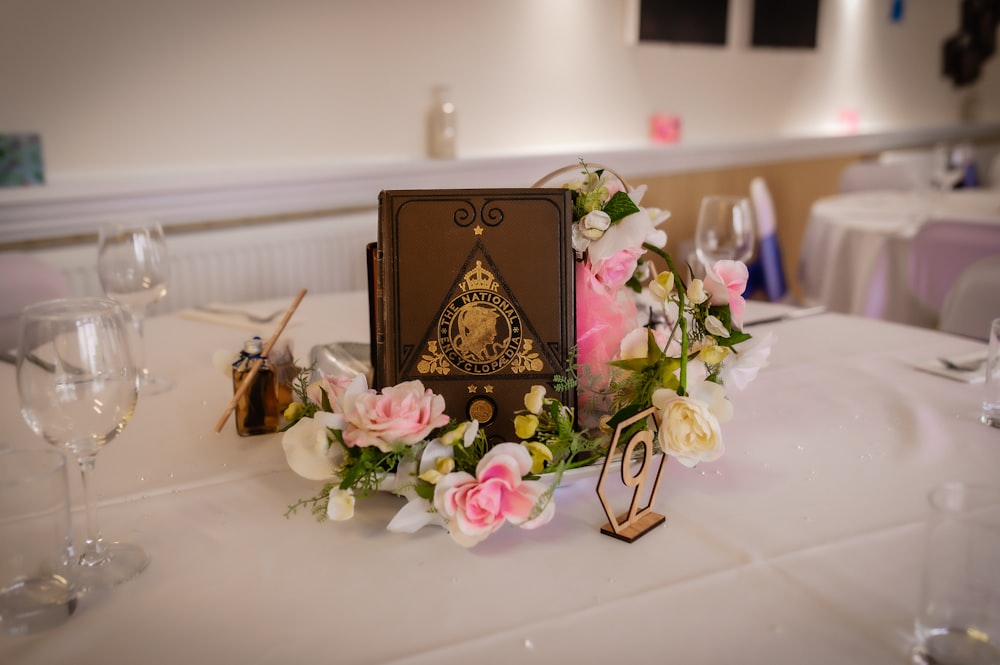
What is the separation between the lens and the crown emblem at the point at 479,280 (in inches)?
38.7

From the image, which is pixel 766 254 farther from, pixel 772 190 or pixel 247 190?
pixel 247 190

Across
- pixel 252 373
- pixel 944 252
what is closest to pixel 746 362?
pixel 252 373

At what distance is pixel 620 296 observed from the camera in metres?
1.08

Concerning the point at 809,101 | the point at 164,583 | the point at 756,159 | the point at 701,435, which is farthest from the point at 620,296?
the point at 809,101

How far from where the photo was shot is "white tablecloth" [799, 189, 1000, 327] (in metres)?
3.04

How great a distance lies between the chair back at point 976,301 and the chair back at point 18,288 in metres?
2.02

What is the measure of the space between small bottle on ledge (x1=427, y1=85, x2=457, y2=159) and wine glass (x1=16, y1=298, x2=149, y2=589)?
2912 mm

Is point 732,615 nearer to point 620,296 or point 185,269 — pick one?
point 620,296

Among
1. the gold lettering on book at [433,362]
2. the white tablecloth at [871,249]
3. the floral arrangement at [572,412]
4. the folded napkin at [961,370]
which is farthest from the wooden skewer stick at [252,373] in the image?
the white tablecloth at [871,249]

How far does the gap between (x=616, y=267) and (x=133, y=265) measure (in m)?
0.84

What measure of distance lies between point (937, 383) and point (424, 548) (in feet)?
2.95

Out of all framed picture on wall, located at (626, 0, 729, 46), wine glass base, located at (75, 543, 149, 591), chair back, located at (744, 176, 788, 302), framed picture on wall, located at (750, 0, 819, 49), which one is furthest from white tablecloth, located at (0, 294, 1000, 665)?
framed picture on wall, located at (750, 0, 819, 49)

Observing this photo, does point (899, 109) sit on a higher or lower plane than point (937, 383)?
higher

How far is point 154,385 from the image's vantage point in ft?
4.50
